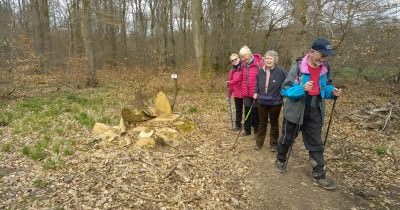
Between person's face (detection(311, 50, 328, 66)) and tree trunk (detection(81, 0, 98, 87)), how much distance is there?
13.6 metres

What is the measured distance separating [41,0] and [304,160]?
22.0 meters

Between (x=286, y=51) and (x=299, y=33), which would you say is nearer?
(x=299, y=33)

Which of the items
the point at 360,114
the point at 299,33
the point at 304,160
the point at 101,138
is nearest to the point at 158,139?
the point at 101,138

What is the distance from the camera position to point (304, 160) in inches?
245

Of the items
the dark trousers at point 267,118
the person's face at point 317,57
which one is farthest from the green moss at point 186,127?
the person's face at point 317,57

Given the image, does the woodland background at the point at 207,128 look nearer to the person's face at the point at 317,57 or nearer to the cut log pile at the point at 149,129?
the cut log pile at the point at 149,129

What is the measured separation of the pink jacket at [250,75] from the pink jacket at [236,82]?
0.23 m

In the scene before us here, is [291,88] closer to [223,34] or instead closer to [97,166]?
[97,166]

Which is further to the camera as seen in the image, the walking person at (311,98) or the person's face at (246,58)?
the person's face at (246,58)

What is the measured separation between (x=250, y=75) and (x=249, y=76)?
33 millimetres

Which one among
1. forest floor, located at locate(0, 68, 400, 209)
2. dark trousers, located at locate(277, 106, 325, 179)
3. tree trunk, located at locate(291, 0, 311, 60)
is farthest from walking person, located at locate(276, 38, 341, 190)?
tree trunk, located at locate(291, 0, 311, 60)

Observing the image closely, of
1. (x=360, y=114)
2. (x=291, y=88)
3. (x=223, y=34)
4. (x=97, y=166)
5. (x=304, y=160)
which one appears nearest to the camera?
(x=291, y=88)

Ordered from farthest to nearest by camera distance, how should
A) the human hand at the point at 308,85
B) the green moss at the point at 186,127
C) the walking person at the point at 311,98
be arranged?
the green moss at the point at 186,127 → the walking person at the point at 311,98 → the human hand at the point at 308,85

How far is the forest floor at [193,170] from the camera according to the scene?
15.4ft
